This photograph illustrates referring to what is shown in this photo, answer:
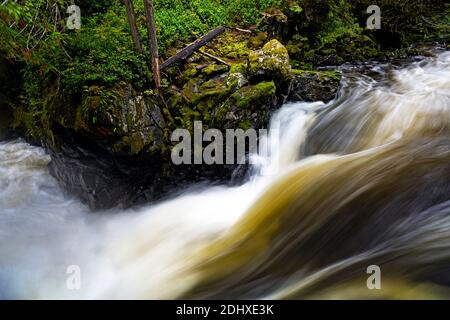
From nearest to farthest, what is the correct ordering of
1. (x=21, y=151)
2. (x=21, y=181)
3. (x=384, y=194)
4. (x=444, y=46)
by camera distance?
(x=384, y=194) → (x=21, y=181) → (x=21, y=151) → (x=444, y=46)

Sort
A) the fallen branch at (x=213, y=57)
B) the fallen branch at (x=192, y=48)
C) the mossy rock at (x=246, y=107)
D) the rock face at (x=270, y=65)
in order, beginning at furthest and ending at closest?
the fallen branch at (x=213, y=57) < the fallen branch at (x=192, y=48) < the rock face at (x=270, y=65) < the mossy rock at (x=246, y=107)

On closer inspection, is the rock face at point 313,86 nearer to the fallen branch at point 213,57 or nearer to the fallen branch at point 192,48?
the fallen branch at point 213,57

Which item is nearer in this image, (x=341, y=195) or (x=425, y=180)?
(x=425, y=180)

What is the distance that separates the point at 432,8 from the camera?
10070mm

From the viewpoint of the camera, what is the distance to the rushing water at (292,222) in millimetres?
3990

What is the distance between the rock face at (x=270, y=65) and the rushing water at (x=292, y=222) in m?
0.68

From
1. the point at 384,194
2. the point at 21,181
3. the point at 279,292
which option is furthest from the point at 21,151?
the point at 384,194

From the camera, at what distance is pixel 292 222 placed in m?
4.80

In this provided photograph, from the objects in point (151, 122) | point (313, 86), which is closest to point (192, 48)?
point (151, 122)

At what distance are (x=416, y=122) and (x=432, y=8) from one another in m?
5.98

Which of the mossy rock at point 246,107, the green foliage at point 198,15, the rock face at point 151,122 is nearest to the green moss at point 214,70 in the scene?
the rock face at point 151,122

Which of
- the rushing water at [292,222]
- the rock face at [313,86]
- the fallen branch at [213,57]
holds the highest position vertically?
the fallen branch at [213,57]

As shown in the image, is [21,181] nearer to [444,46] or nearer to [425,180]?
[425,180]

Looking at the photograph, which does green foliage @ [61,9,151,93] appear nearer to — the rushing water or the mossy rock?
the mossy rock
